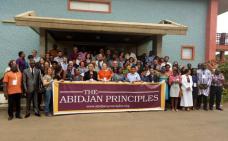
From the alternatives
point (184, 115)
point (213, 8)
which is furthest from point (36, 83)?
point (213, 8)

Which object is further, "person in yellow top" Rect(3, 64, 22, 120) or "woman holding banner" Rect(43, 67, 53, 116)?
"woman holding banner" Rect(43, 67, 53, 116)

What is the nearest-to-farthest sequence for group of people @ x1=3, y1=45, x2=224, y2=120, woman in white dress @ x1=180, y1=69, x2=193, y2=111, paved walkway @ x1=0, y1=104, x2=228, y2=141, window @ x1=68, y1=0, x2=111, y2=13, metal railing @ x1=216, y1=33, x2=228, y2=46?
paved walkway @ x1=0, y1=104, x2=228, y2=141 < group of people @ x1=3, y1=45, x2=224, y2=120 < woman in white dress @ x1=180, y1=69, x2=193, y2=111 < window @ x1=68, y1=0, x2=111, y2=13 < metal railing @ x1=216, y1=33, x2=228, y2=46

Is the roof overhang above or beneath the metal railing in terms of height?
beneath

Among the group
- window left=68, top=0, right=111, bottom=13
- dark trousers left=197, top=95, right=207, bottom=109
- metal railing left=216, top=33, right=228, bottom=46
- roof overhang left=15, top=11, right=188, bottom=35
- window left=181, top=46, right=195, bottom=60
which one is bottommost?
dark trousers left=197, top=95, right=207, bottom=109

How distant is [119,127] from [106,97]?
217 cm

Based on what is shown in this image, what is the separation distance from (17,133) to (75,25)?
5282 mm

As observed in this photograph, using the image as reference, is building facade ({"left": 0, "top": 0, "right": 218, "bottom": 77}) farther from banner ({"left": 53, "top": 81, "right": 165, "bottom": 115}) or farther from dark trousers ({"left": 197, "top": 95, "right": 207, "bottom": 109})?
banner ({"left": 53, "top": 81, "right": 165, "bottom": 115})

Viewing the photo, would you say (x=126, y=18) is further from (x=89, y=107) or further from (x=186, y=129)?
(x=186, y=129)

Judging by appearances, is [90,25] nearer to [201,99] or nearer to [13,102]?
[13,102]

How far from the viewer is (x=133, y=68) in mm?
10984

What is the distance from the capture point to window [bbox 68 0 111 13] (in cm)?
1569

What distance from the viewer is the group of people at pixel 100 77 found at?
9531 mm

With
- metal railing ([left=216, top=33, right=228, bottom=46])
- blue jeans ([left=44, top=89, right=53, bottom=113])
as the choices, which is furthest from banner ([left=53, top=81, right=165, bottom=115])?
metal railing ([left=216, top=33, right=228, bottom=46])

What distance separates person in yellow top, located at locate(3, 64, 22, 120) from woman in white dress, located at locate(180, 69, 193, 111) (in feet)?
18.7
